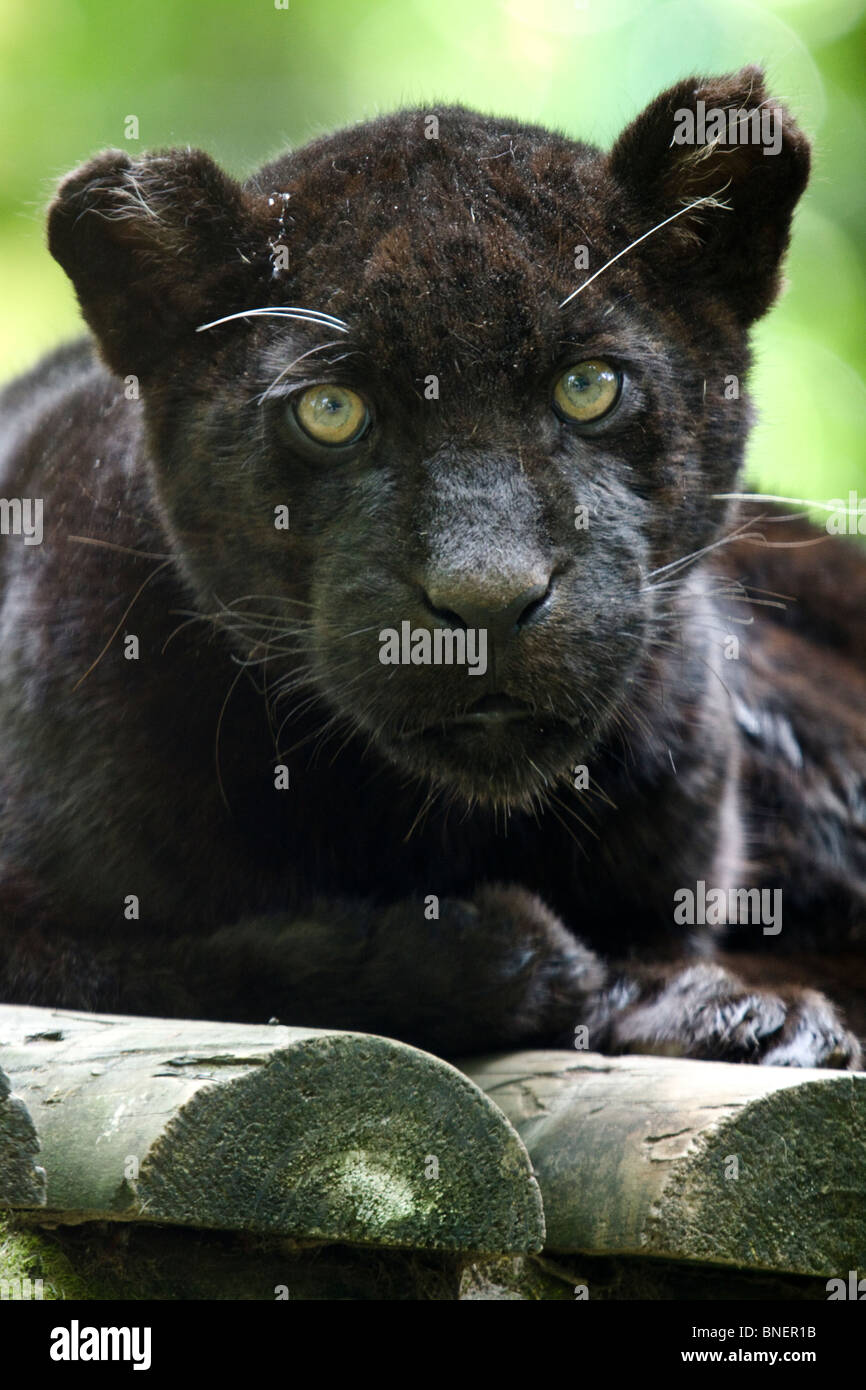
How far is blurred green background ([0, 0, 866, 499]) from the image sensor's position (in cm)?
720

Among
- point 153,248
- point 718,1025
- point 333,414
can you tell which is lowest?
point 718,1025

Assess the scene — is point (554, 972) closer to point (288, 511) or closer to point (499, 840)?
point (499, 840)

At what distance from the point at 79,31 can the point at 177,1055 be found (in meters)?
7.16

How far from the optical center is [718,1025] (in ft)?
10.2

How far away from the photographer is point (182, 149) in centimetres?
292

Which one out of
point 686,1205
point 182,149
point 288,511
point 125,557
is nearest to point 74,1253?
point 686,1205

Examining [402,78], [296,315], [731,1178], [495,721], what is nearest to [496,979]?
[495,721]

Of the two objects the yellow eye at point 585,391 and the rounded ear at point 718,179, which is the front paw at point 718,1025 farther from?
the rounded ear at point 718,179

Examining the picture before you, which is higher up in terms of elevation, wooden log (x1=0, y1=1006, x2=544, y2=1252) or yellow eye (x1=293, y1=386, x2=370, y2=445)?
yellow eye (x1=293, y1=386, x2=370, y2=445)

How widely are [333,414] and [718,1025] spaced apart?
4.86 feet

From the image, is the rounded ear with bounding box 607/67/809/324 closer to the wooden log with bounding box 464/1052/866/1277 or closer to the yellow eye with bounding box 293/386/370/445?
the yellow eye with bounding box 293/386/370/445

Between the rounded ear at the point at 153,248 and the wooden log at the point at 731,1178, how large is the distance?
175 centimetres

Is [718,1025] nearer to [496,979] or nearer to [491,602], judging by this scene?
[496,979]

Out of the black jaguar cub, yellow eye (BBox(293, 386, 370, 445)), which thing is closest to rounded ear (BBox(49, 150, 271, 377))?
the black jaguar cub
